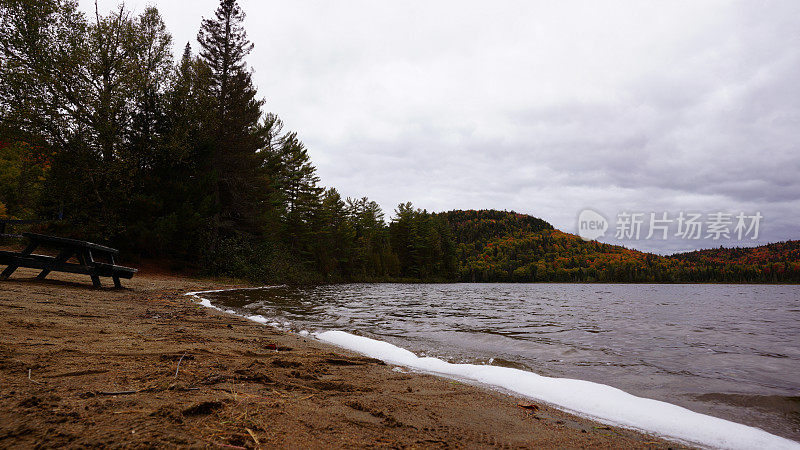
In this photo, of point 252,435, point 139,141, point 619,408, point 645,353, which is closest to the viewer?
point 252,435

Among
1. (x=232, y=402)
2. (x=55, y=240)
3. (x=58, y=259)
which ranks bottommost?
(x=232, y=402)

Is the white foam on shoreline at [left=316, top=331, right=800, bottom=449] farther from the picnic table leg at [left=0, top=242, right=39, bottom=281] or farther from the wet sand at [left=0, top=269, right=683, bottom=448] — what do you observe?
the picnic table leg at [left=0, top=242, right=39, bottom=281]

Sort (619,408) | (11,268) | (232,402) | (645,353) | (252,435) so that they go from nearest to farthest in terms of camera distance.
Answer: (252,435)
(232,402)
(619,408)
(645,353)
(11,268)

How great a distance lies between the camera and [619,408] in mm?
2961

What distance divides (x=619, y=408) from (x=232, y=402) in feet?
9.59

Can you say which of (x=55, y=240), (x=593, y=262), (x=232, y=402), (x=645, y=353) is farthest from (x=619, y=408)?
(x=593, y=262)

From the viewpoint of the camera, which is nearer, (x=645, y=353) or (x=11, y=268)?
(x=645, y=353)

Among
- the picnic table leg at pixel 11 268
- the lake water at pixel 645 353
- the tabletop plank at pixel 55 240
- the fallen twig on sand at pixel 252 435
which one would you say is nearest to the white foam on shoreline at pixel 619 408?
the lake water at pixel 645 353

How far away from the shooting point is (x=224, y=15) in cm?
2705

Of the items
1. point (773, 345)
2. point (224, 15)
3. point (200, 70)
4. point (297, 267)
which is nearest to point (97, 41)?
point (200, 70)

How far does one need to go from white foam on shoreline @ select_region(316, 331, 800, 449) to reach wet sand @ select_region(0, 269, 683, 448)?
0.27 metres

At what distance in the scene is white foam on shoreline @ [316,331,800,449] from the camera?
2509 millimetres

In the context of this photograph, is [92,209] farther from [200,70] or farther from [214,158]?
[200,70]

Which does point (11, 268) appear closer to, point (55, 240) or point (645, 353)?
point (55, 240)
